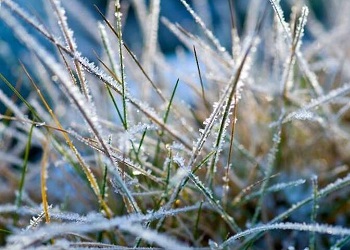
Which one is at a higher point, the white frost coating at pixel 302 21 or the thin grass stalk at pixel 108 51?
the white frost coating at pixel 302 21

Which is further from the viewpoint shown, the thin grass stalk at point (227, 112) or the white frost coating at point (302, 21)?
the white frost coating at point (302, 21)

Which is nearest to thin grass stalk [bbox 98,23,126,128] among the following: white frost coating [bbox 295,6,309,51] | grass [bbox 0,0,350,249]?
grass [bbox 0,0,350,249]

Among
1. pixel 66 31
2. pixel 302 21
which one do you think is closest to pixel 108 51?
pixel 66 31

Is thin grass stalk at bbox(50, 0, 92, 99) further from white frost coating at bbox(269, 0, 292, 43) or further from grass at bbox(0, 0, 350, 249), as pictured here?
white frost coating at bbox(269, 0, 292, 43)

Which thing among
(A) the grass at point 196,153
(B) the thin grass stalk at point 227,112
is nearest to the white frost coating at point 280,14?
(A) the grass at point 196,153

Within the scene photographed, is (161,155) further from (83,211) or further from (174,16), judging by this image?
(174,16)

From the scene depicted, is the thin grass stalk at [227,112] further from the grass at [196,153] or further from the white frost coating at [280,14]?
the white frost coating at [280,14]

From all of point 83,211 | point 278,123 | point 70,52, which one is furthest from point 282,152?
point 70,52

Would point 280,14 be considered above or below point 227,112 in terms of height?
above

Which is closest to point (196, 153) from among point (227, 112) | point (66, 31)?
point (227, 112)

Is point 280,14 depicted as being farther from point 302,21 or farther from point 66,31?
point 66,31

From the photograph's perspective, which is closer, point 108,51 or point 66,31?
point 66,31
